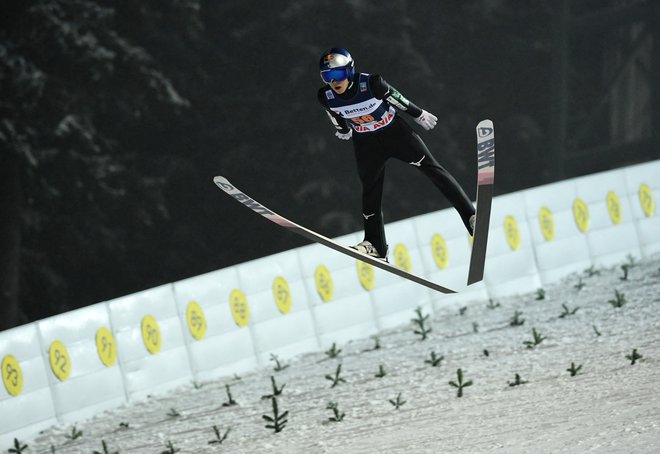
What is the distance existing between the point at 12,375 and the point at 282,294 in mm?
3771

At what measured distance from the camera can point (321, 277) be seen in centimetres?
1392

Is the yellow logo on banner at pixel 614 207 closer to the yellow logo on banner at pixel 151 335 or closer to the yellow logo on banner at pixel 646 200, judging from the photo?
the yellow logo on banner at pixel 646 200

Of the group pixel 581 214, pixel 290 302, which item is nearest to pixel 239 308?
pixel 290 302

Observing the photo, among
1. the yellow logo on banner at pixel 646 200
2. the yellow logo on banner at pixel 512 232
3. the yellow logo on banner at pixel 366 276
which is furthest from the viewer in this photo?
the yellow logo on banner at pixel 646 200

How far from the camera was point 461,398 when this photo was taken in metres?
9.80

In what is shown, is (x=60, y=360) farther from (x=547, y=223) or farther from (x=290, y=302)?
(x=547, y=223)

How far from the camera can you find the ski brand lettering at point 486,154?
22.4 feet

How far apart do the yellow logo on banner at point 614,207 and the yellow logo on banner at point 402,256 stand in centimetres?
412

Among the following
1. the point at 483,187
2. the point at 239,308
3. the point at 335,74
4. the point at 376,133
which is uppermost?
the point at 335,74

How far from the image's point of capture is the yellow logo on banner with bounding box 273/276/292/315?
44.7 ft

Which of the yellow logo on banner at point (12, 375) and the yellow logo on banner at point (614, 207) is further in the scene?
the yellow logo on banner at point (614, 207)

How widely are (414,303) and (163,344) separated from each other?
3.89 meters

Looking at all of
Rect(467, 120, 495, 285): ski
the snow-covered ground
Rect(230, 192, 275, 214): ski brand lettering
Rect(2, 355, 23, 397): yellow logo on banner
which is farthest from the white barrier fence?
Rect(467, 120, 495, 285): ski

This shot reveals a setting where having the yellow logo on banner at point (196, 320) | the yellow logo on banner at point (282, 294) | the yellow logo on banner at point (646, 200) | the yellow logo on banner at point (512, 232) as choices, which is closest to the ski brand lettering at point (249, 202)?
the yellow logo on banner at point (196, 320)
